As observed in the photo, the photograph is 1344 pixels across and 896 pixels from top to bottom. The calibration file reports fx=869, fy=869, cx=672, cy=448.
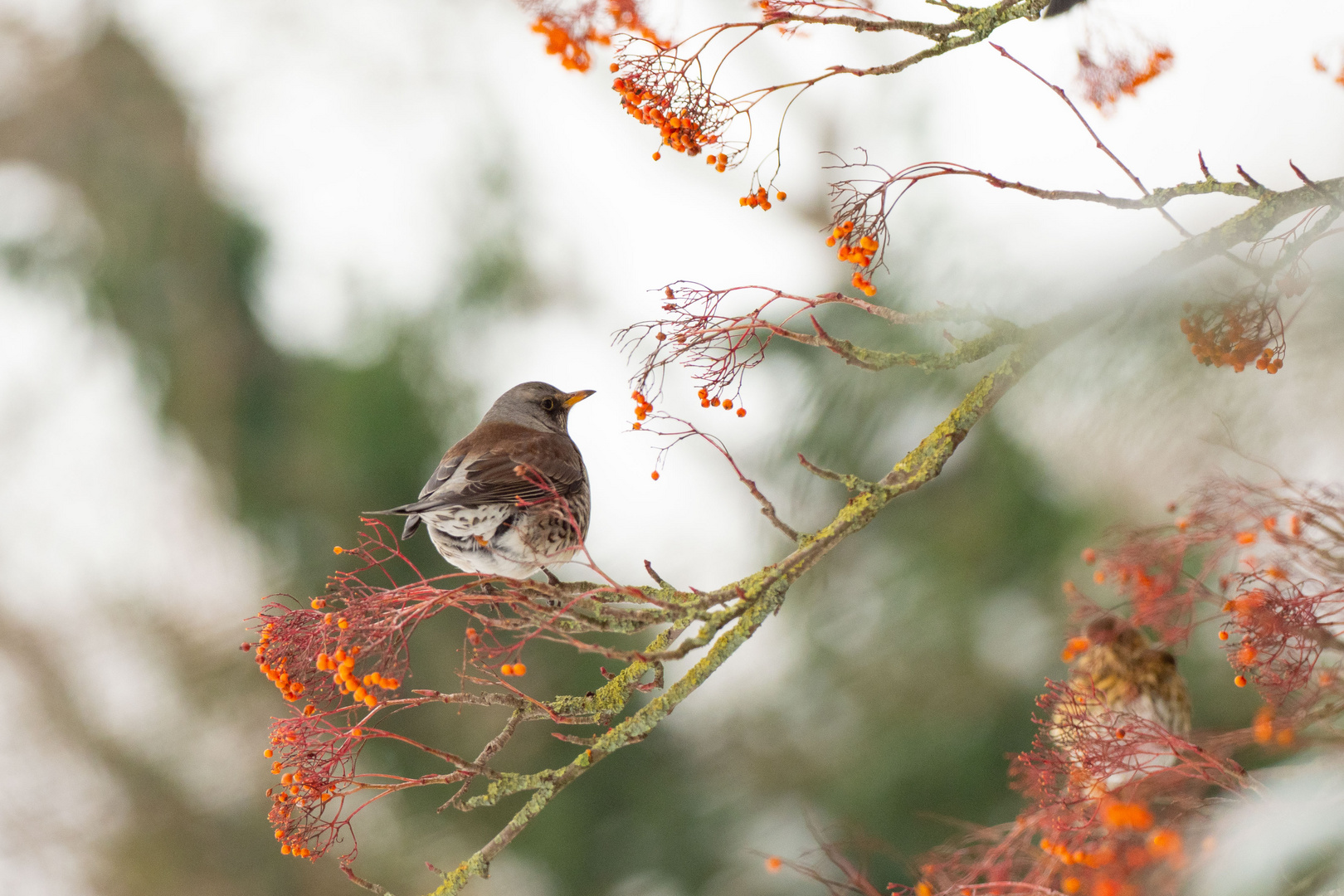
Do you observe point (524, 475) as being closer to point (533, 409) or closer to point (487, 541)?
point (487, 541)

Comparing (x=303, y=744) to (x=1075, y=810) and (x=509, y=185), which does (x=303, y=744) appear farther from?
(x=509, y=185)

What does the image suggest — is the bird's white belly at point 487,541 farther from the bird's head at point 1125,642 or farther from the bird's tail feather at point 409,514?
the bird's head at point 1125,642

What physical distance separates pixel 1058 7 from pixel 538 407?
496 mm

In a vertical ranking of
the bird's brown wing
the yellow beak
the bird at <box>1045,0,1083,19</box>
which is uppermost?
the yellow beak

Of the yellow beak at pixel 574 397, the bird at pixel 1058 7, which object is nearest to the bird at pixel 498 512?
the yellow beak at pixel 574 397

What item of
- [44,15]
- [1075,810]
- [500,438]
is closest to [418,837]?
[500,438]

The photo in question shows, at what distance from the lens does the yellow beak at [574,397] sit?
753 millimetres

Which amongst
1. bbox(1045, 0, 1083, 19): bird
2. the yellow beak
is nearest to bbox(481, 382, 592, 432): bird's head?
the yellow beak

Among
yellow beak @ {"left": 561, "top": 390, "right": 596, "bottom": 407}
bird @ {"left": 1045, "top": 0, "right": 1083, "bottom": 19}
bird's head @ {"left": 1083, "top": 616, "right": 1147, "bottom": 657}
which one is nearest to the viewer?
bird @ {"left": 1045, "top": 0, "right": 1083, "bottom": 19}

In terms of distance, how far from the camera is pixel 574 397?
2.51 ft

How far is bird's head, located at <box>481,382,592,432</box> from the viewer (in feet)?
2.51

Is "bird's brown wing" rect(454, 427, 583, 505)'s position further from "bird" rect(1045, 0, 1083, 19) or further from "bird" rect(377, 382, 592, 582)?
"bird" rect(1045, 0, 1083, 19)

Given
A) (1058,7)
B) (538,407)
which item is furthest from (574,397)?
(1058,7)

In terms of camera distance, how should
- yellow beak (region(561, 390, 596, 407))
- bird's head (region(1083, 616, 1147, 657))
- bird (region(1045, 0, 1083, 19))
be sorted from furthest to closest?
yellow beak (region(561, 390, 596, 407)) → bird's head (region(1083, 616, 1147, 657)) → bird (region(1045, 0, 1083, 19))
